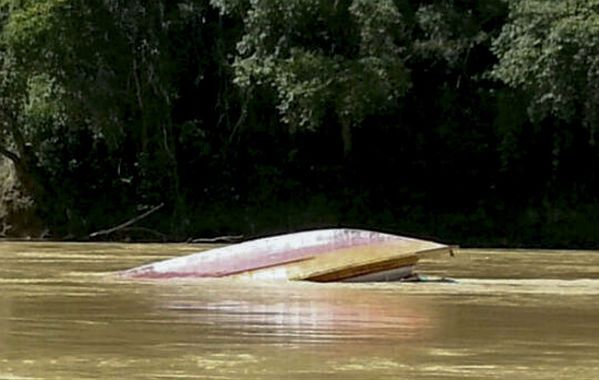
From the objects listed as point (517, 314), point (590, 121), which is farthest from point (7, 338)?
point (590, 121)

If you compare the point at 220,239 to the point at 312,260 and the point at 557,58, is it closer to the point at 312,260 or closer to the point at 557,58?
the point at 557,58

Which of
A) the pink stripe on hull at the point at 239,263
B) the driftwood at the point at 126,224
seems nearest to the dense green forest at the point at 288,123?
the driftwood at the point at 126,224

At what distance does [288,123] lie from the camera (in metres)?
29.3

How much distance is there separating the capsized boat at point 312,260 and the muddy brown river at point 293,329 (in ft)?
1.24

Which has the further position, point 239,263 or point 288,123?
point 288,123

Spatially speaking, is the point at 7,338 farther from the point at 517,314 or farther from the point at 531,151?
the point at 531,151

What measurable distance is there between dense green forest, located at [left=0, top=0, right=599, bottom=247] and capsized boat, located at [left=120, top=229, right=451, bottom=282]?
552 inches

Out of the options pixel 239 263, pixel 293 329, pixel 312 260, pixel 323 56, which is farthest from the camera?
pixel 323 56

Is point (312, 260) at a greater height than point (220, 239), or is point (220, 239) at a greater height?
point (220, 239)

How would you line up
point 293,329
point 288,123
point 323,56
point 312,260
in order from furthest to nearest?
1. point 288,123
2. point 323,56
3. point 312,260
4. point 293,329

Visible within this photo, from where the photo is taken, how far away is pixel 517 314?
9.10 meters

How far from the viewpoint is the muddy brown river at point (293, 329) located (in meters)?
6.04

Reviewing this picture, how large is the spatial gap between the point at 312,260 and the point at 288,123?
54.7 feet

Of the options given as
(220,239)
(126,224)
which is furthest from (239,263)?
(126,224)
